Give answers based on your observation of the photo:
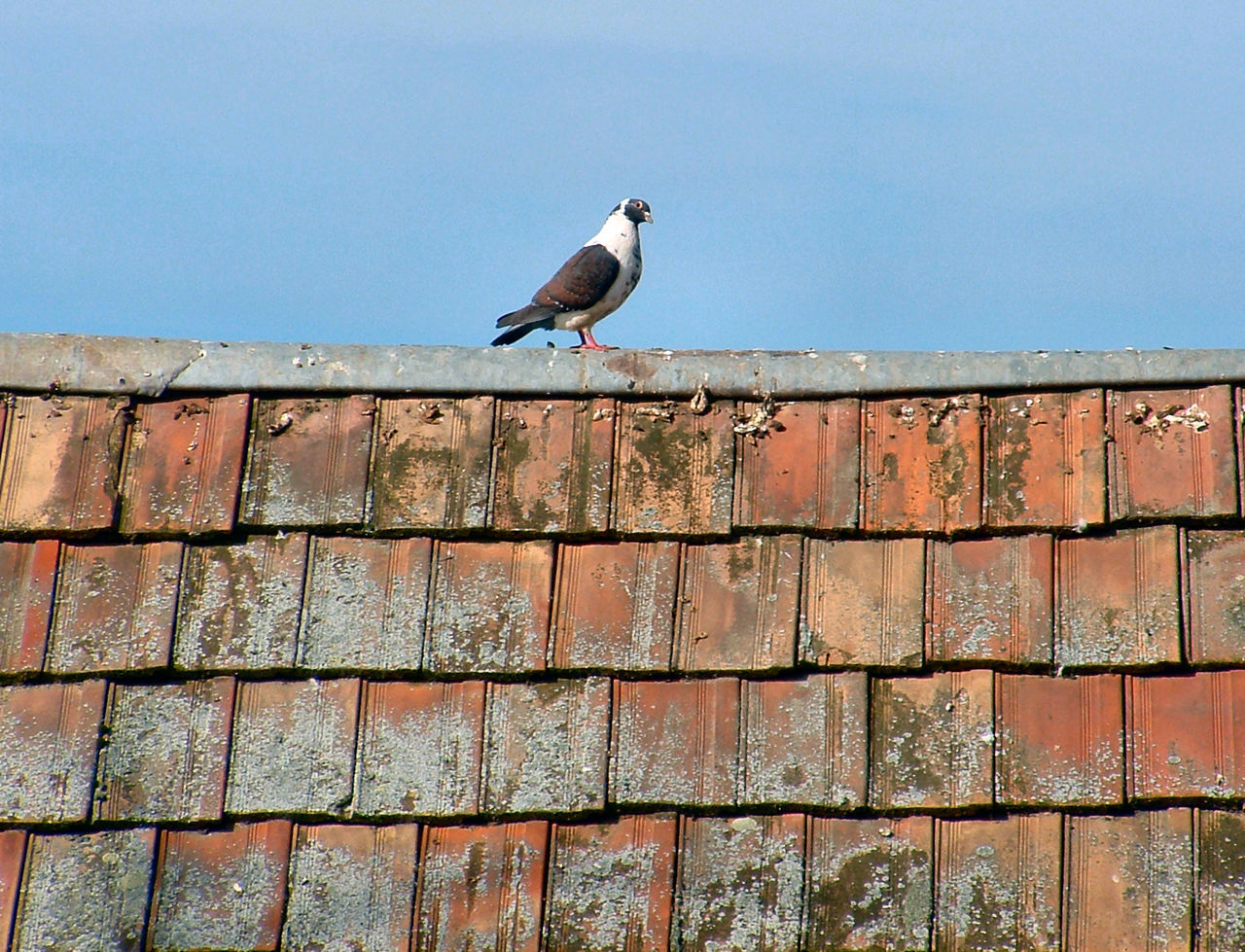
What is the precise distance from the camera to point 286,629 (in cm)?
250

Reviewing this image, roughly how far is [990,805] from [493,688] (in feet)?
2.93

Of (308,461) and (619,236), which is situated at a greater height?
(619,236)

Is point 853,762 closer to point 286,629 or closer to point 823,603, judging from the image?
point 823,603

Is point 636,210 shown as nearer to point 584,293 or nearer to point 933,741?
point 584,293

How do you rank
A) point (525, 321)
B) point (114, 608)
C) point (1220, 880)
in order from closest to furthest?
point (1220, 880) → point (114, 608) → point (525, 321)

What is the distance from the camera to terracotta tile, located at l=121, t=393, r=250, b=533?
2.61 meters

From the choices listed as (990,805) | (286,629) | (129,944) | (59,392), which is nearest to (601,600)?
(286,629)

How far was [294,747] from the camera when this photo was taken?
2.40 m

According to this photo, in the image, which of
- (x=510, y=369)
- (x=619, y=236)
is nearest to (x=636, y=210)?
(x=619, y=236)

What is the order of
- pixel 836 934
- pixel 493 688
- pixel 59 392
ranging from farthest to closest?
pixel 59 392, pixel 493 688, pixel 836 934

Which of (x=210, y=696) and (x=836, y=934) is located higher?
(x=210, y=696)

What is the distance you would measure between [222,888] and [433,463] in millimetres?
867

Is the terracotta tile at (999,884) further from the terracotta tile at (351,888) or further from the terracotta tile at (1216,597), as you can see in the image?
the terracotta tile at (351,888)

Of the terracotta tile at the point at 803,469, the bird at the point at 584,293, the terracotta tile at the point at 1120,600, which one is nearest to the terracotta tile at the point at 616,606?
the terracotta tile at the point at 803,469
